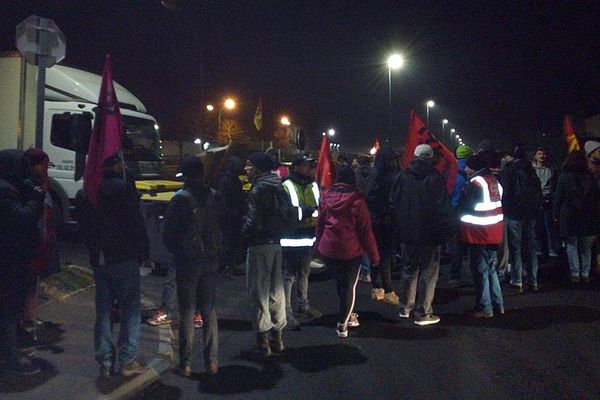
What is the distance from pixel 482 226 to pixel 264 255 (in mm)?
2868

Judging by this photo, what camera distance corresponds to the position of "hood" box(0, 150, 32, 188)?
5238 mm

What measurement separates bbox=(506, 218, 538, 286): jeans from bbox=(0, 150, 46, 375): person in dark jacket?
6294 mm

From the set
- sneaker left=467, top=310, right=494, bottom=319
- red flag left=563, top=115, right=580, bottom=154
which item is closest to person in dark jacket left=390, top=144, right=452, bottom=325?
sneaker left=467, top=310, right=494, bottom=319

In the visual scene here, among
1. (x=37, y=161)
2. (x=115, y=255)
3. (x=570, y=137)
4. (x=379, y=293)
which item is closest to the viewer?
(x=115, y=255)

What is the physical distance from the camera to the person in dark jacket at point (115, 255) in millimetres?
5211

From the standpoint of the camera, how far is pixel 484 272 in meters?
7.50

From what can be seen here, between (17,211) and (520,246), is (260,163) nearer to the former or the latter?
(17,211)

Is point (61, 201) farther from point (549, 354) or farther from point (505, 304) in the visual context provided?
point (549, 354)

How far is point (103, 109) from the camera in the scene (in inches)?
223

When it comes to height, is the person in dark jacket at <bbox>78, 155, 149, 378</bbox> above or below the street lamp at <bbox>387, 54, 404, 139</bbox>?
below

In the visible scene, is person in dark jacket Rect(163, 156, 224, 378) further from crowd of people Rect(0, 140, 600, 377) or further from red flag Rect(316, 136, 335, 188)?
red flag Rect(316, 136, 335, 188)

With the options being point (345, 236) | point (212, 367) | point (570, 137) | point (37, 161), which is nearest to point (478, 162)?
point (345, 236)

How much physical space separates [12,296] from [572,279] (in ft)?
25.9

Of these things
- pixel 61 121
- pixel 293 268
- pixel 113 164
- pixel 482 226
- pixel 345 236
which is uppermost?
pixel 61 121
